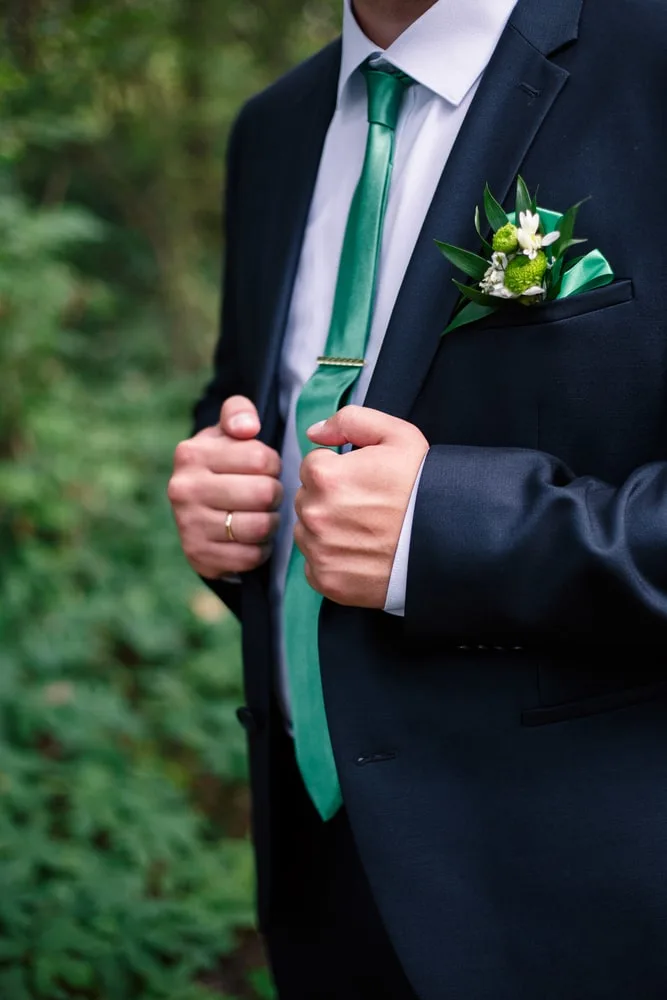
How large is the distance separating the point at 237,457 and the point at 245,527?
0.11m

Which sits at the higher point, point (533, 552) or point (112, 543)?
point (533, 552)

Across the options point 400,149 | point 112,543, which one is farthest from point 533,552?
point 112,543

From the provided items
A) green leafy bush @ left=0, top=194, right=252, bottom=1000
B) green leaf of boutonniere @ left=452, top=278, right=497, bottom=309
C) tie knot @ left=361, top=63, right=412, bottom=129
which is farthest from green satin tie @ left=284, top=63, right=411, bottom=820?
green leafy bush @ left=0, top=194, right=252, bottom=1000

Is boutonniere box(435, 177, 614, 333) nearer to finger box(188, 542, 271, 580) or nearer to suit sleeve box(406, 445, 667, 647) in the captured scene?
suit sleeve box(406, 445, 667, 647)

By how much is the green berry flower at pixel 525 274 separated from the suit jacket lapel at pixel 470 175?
10 cm

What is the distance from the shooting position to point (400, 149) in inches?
54.8

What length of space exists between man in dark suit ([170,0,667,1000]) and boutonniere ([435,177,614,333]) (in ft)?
0.09

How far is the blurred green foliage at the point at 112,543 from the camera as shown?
2.74 m

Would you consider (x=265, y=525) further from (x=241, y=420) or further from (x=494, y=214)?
(x=494, y=214)

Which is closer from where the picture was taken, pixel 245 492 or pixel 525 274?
pixel 525 274

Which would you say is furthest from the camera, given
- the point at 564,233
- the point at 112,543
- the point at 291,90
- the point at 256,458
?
the point at 112,543

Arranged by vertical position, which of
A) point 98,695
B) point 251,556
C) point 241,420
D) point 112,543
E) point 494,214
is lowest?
point 98,695

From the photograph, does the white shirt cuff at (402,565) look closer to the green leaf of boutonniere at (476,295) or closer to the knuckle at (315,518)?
the knuckle at (315,518)

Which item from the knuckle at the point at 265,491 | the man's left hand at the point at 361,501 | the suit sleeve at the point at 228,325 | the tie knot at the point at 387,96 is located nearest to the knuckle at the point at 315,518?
the man's left hand at the point at 361,501
